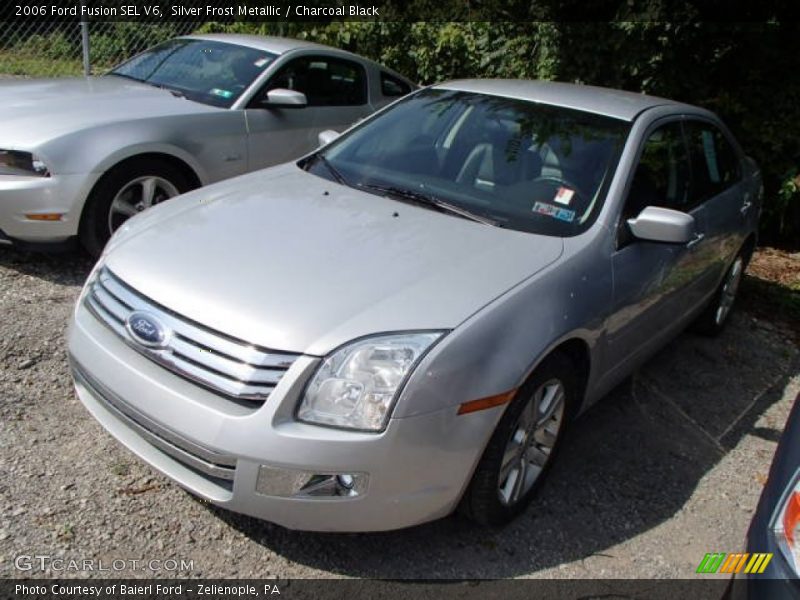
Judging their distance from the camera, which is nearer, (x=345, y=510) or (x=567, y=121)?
(x=345, y=510)

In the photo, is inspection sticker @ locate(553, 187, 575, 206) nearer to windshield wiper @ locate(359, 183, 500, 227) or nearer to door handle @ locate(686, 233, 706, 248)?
windshield wiper @ locate(359, 183, 500, 227)

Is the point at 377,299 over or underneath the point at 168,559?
over

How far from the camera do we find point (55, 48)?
34.9 feet

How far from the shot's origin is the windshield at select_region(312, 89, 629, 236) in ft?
11.1

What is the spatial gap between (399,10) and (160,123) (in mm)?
5403

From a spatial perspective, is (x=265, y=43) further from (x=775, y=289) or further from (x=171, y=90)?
(x=775, y=289)

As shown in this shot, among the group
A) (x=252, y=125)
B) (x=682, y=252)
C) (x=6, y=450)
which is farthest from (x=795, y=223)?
(x=6, y=450)

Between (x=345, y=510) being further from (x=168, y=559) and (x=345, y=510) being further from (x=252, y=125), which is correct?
(x=252, y=125)

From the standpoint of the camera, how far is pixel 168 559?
266 cm

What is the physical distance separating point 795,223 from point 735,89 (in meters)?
1.44

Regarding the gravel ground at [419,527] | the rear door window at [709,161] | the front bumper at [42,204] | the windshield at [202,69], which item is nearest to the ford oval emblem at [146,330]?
the gravel ground at [419,527]

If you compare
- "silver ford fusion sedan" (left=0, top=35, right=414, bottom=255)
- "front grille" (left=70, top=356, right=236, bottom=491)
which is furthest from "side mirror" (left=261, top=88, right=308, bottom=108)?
"front grille" (left=70, top=356, right=236, bottom=491)

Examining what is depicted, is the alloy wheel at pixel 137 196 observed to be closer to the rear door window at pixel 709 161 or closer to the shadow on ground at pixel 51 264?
the shadow on ground at pixel 51 264

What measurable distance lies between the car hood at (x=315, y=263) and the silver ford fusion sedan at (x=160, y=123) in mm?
1436
